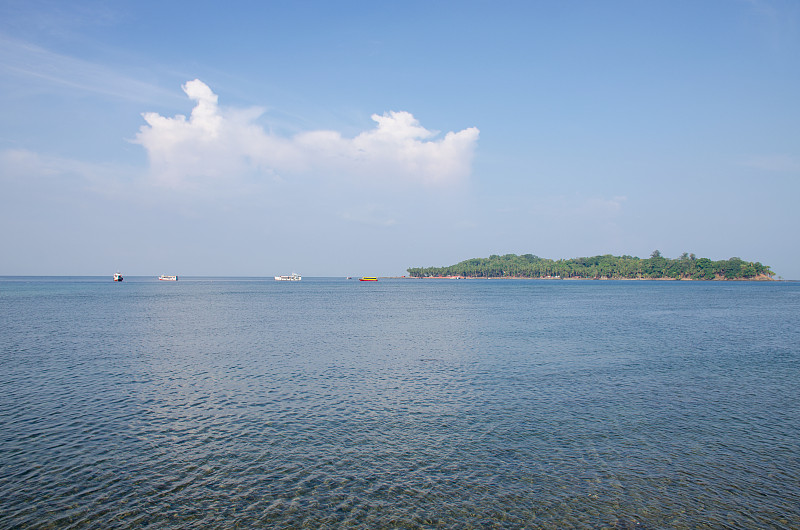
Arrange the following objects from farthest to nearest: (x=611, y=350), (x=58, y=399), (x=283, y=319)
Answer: (x=283, y=319) < (x=611, y=350) < (x=58, y=399)

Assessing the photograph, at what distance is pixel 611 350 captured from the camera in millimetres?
49219

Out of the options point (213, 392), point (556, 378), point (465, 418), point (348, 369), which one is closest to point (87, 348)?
point (213, 392)

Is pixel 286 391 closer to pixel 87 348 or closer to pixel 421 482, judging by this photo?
pixel 421 482

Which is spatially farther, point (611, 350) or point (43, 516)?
point (611, 350)

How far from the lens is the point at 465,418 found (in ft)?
86.6

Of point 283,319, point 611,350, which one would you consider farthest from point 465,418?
point 283,319

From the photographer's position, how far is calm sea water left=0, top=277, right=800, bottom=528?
54.2ft

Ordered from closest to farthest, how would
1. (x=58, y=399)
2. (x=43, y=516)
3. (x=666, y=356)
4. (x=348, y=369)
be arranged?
1. (x=43, y=516)
2. (x=58, y=399)
3. (x=348, y=369)
4. (x=666, y=356)

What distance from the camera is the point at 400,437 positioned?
23.3 m

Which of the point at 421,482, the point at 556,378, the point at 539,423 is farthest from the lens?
the point at 556,378

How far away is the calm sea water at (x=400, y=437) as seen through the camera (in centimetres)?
1653

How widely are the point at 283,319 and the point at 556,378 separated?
57.2 metres

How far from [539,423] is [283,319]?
210ft

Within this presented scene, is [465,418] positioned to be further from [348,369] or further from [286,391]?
[348,369]
